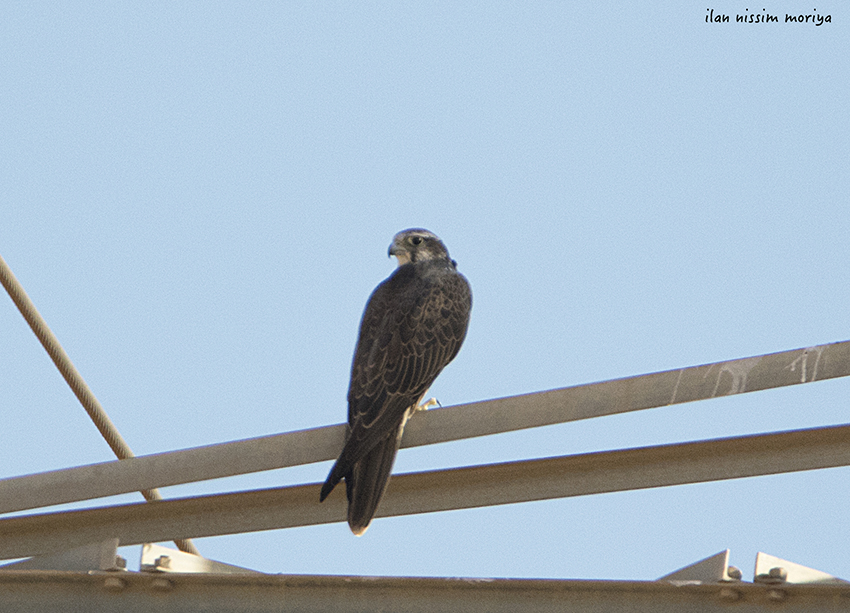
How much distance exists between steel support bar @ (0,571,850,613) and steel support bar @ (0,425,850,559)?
448 mm

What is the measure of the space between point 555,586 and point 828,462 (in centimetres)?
83

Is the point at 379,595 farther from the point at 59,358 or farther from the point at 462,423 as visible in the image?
the point at 59,358

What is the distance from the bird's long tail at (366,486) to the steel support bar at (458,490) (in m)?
0.05

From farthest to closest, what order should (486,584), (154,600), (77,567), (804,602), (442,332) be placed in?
(442,332) → (77,567) → (154,600) → (486,584) → (804,602)

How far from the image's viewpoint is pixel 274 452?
3.46 m

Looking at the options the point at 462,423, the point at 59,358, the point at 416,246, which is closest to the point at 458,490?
the point at 462,423

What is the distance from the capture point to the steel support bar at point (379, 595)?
270 cm

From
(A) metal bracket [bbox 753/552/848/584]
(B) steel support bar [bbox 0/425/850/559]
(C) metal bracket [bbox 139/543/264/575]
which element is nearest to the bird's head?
(B) steel support bar [bbox 0/425/850/559]

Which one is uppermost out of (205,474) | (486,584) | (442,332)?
(442,332)

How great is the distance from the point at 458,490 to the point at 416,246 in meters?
2.82

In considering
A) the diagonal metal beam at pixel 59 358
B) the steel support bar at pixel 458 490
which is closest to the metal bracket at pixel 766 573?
the steel support bar at pixel 458 490

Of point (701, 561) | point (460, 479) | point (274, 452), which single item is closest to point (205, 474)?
point (274, 452)

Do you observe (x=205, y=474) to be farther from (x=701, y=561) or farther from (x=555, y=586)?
(x=701, y=561)

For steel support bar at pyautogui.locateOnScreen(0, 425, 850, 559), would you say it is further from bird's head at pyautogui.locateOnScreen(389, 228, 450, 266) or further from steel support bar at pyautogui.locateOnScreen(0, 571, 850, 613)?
bird's head at pyautogui.locateOnScreen(389, 228, 450, 266)
